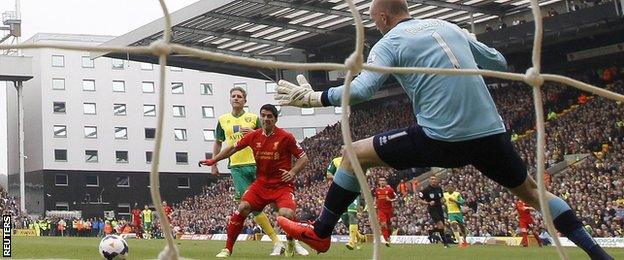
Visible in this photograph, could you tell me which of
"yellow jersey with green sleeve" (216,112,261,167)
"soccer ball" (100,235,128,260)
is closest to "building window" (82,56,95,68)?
"yellow jersey with green sleeve" (216,112,261,167)

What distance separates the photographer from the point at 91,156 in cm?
5853

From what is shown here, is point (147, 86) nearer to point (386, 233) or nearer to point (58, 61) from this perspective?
point (58, 61)

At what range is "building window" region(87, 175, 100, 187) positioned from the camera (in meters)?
57.1

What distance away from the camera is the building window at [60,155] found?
188 feet

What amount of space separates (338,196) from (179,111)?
188 ft

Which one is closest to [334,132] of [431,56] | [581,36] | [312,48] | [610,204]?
[312,48]

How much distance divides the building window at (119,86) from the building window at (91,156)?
4.30 metres

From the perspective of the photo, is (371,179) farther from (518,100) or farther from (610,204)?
(610,204)

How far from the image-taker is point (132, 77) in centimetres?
6103

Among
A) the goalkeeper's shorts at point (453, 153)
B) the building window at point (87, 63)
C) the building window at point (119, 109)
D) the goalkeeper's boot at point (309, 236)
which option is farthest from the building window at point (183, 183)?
the goalkeeper's shorts at point (453, 153)

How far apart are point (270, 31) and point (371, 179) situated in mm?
5800

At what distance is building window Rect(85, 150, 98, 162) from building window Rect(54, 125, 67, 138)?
173 cm

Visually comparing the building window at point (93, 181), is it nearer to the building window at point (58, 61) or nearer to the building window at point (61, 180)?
the building window at point (61, 180)

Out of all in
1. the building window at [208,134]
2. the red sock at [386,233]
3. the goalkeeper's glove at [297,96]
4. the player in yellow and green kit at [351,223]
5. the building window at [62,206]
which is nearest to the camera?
the goalkeeper's glove at [297,96]
